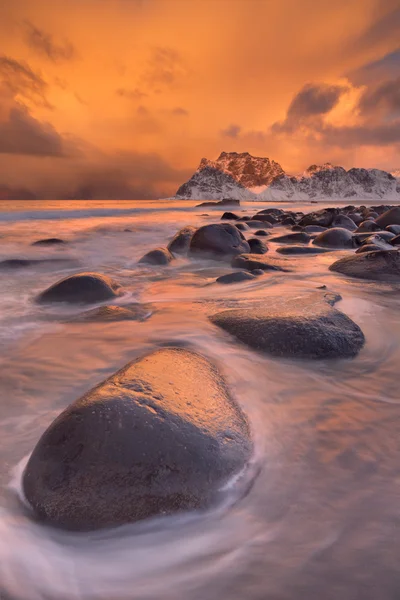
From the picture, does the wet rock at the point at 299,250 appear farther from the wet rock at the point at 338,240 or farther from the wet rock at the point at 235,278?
the wet rock at the point at 235,278

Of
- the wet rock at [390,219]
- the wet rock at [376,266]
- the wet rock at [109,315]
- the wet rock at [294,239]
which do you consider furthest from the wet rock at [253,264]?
the wet rock at [390,219]

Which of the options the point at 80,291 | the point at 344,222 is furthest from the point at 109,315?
the point at 344,222

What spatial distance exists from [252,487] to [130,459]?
43cm

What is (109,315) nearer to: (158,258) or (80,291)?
(80,291)

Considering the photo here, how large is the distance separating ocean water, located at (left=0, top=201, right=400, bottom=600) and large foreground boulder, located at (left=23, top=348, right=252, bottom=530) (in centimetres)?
5

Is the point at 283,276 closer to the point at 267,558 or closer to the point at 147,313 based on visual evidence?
the point at 147,313

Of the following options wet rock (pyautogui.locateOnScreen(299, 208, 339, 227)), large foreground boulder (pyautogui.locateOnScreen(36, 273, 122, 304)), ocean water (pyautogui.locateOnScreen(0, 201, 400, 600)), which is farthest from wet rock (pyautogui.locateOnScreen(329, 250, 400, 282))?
wet rock (pyautogui.locateOnScreen(299, 208, 339, 227))

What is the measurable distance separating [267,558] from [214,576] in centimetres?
15

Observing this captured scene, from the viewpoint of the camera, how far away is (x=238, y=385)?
6.21 feet

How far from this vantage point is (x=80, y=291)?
11.4 feet

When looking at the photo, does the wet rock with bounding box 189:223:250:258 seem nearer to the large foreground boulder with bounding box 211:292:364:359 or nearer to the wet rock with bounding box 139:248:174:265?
the wet rock with bounding box 139:248:174:265

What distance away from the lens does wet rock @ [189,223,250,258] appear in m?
6.20

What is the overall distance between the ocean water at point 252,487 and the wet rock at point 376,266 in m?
1.57

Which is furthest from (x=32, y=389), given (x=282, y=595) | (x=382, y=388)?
(x=382, y=388)
